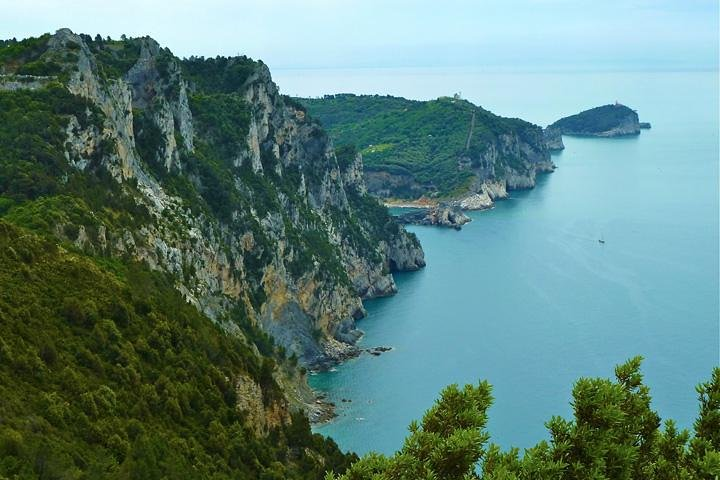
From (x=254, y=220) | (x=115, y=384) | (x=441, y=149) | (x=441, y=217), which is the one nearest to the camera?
(x=115, y=384)

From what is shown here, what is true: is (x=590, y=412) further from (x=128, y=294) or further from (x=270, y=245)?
(x=270, y=245)

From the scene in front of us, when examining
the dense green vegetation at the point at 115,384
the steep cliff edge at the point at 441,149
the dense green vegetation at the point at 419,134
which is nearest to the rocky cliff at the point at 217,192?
the dense green vegetation at the point at 115,384

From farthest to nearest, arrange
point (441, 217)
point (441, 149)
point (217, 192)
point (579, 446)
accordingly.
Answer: point (441, 149), point (441, 217), point (217, 192), point (579, 446)

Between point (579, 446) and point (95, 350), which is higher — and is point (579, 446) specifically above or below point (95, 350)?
above

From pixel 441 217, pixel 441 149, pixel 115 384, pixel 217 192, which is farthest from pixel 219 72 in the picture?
pixel 441 149

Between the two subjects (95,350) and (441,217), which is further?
(441,217)

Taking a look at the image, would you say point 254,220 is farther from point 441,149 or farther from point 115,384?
point 441,149
